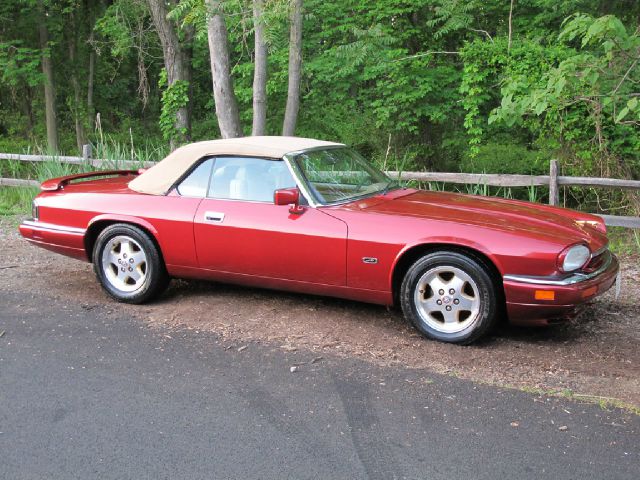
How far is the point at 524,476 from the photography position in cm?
306

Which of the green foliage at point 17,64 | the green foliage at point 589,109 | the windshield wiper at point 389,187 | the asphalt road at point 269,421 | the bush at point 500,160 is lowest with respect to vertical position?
the asphalt road at point 269,421

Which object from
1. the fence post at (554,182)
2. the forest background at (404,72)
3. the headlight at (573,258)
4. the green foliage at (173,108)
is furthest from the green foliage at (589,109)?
the green foliage at (173,108)

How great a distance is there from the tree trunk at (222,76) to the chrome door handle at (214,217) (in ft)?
18.4

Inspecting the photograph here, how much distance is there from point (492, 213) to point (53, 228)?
390cm

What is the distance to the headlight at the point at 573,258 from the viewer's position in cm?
445

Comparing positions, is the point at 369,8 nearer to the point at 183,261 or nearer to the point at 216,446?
the point at 183,261

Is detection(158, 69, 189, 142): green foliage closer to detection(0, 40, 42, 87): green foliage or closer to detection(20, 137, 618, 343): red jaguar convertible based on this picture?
detection(0, 40, 42, 87): green foliage

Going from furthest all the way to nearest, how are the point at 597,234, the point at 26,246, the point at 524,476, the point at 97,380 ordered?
the point at 26,246 → the point at 597,234 → the point at 97,380 → the point at 524,476

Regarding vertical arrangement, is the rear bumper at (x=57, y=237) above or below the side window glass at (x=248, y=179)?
below

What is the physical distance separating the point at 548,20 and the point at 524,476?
466 inches

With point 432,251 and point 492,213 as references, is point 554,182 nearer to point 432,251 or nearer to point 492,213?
point 492,213

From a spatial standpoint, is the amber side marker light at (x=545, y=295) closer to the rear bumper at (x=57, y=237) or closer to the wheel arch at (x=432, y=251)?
the wheel arch at (x=432, y=251)

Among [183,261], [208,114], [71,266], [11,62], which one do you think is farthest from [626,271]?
[208,114]

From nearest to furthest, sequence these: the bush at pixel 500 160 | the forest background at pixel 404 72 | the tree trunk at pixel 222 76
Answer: the forest background at pixel 404 72
the tree trunk at pixel 222 76
the bush at pixel 500 160
